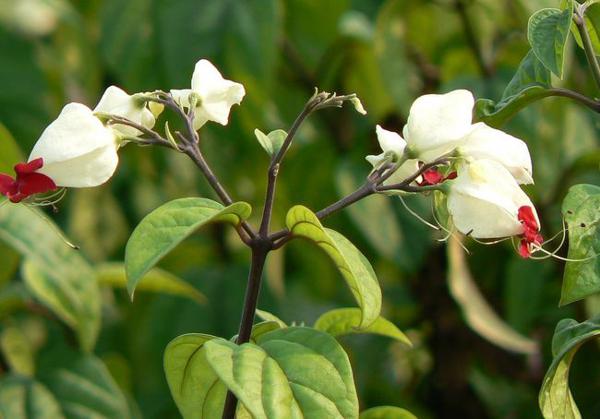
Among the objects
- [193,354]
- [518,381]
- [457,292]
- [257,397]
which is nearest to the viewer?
[257,397]

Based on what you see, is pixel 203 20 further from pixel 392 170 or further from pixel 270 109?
pixel 392 170

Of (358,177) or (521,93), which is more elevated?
(521,93)

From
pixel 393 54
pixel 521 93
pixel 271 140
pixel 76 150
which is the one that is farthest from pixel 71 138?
pixel 393 54

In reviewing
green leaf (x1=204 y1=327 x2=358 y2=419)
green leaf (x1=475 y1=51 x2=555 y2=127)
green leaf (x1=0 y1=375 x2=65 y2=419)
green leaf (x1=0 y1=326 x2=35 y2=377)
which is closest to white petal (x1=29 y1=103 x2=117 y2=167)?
green leaf (x1=204 y1=327 x2=358 y2=419)

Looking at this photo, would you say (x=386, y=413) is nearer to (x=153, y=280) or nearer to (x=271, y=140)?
(x=271, y=140)

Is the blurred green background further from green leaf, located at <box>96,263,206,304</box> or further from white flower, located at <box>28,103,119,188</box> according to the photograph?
white flower, located at <box>28,103,119,188</box>

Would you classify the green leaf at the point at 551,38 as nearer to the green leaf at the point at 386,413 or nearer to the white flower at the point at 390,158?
the white flower at the point at 390,158

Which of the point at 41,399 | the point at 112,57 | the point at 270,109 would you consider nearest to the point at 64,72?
the point at 112,57
